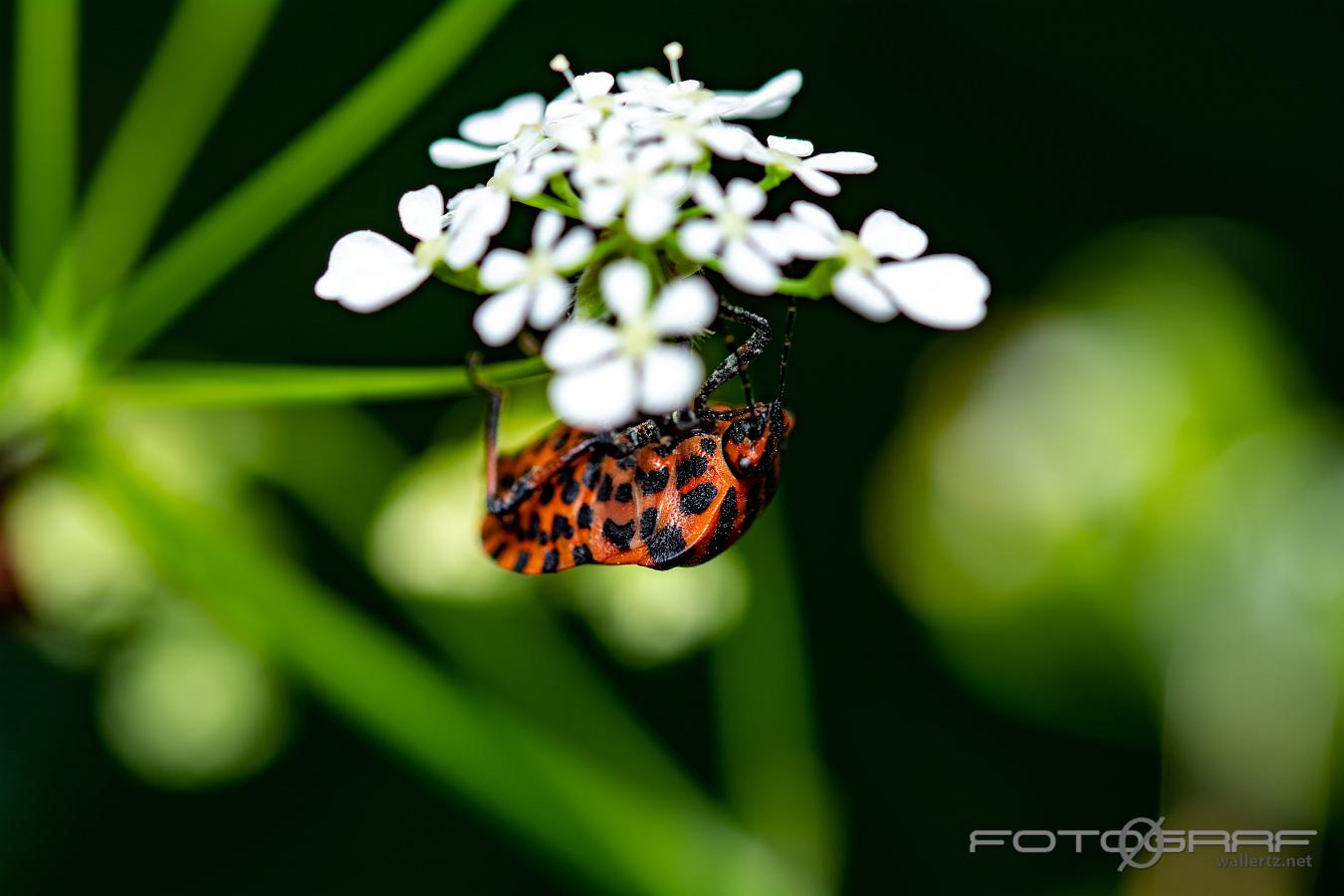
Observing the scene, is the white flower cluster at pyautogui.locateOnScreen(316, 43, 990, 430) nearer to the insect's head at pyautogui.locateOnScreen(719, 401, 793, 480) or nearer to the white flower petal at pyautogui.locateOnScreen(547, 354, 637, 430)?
the white flower petal at pyautogui.locateOnScreen(547, 354, 637, 430)

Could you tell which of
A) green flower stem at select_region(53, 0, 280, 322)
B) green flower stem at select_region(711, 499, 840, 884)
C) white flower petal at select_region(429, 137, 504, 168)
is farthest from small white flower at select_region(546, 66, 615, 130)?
green flower stem at select_region(711, 499, 840, 884)

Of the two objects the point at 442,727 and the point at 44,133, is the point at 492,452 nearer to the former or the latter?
the point at 442,727

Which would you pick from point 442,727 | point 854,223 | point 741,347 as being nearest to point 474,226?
point 741,347

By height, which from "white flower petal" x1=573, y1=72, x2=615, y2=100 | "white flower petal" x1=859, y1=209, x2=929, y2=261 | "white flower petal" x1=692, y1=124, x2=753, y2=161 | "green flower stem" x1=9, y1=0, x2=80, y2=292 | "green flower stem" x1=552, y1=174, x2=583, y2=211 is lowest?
"white flower petal" x1=859, y1=209, x2=929, y2=261

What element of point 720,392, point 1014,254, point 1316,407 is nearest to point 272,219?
point 720,392

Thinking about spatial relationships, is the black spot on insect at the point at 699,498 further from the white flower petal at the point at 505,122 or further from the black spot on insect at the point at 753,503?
the white flower petal at the point at 505,122
